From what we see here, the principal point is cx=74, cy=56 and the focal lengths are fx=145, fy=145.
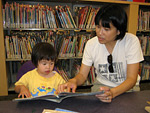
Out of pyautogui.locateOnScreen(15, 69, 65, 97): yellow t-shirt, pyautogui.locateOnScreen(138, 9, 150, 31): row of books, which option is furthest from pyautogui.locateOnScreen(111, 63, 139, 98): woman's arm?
pyautogui.locateOnScreen(138, 9, 150, 31): row of books

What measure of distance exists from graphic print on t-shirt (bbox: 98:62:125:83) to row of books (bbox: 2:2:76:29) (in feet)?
4.32

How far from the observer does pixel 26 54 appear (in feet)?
7.50

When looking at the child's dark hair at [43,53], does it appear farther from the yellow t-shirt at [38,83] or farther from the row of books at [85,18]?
the row of books at [85,18]

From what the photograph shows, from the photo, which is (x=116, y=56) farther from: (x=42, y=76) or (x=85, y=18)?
(x=85, y=18)

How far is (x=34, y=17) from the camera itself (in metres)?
2.21

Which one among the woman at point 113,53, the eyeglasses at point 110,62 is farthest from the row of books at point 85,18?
the eyeglasses at point 110,62

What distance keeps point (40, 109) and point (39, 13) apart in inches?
69.8

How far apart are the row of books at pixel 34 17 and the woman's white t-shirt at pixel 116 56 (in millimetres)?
1191

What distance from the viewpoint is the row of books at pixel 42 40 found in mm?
2227

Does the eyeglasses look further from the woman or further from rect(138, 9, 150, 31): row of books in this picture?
rect(138, 9, 150, 31): row of books

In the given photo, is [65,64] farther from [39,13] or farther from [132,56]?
[132,56]

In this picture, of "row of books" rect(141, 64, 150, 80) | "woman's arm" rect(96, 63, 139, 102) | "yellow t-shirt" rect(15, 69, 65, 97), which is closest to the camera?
"woman's arm" rect(96, 63, 139, 102)

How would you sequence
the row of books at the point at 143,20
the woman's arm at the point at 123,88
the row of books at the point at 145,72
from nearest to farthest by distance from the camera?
the woman's arm at the point at 123,88, the row of books at the point at 143,20, the row of books at the point at 145,72

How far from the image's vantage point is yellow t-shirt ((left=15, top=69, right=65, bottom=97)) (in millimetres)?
1052
